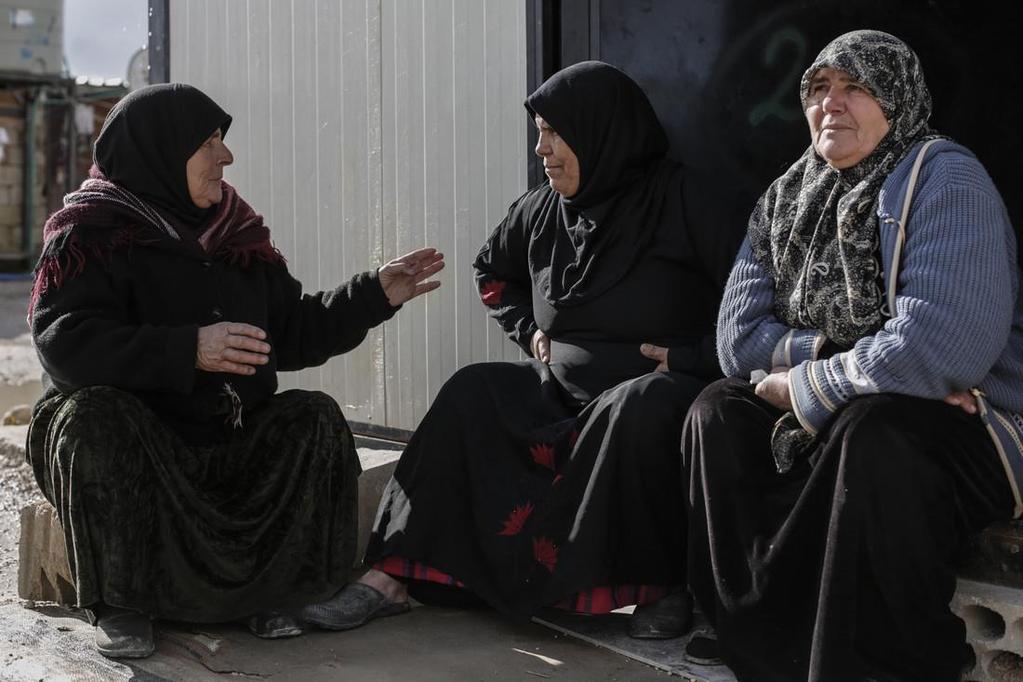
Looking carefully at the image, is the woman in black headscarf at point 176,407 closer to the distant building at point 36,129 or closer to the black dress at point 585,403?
the black dress at point 585,403

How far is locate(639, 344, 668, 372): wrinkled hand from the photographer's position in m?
3.41

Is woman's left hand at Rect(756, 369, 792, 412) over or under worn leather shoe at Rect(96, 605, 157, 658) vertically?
over

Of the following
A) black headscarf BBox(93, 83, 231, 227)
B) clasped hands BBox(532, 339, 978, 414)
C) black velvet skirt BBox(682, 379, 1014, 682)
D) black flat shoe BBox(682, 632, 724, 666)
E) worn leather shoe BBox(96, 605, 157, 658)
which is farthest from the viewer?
black headscarf BBox(93, 83, 231, 227)

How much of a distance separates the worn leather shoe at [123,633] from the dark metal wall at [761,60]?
2194mm

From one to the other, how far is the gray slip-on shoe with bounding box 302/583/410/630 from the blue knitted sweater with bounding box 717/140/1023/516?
4.49 feet

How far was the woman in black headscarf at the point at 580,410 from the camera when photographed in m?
3.18

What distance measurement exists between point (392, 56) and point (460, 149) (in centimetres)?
53

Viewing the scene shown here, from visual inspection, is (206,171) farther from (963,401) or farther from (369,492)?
(963,401)

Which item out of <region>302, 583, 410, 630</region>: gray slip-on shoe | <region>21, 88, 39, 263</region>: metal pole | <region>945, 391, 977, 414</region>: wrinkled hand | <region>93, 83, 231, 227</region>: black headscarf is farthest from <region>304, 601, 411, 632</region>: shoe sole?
<region>21, 88, 39, 263</region>: metal pole

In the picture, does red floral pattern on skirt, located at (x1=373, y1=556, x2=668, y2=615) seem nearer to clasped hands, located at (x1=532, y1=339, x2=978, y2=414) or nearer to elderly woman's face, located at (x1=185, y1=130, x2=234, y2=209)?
clasped hands, located at (x1=532, y1=339, x2=978, y2=414)

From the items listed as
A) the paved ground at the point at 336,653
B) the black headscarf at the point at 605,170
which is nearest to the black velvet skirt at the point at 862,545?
the paved ground at the point at 336,653

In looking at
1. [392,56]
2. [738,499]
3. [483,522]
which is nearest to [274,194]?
[392,56]

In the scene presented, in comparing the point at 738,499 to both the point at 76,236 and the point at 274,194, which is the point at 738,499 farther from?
the point at 274,194

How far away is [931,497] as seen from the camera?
2574 mm
